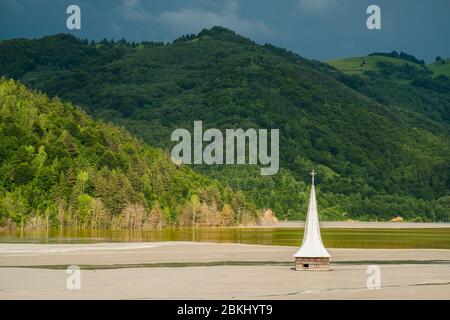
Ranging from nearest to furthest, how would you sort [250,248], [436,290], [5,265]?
1. [436,290]
2. [5,265]
3. [250,248]

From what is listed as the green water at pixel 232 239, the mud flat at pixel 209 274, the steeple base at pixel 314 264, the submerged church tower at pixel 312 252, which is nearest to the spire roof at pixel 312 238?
the submerged church tower at pixel 312 252

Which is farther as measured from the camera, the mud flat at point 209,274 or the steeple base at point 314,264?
the steeple base at point 314,264

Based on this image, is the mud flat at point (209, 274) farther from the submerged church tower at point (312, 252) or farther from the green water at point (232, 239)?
the green water at point (232, 239)

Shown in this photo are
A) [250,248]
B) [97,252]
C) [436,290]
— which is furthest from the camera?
[250,248]

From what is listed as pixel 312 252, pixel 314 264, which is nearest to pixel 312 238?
pixel 312 252

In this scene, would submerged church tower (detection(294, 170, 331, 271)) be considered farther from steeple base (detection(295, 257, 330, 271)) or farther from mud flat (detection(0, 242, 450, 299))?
mud flat (detection(0, 242, 450, 299))

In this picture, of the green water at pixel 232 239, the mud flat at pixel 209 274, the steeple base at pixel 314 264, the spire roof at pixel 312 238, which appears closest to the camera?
the mud flat at pixel 209 274

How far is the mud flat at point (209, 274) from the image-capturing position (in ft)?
194

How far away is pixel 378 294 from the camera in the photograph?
5931 cm

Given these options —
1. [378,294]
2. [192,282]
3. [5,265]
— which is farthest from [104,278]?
[378,294]

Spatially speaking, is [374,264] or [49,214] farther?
[49,214]

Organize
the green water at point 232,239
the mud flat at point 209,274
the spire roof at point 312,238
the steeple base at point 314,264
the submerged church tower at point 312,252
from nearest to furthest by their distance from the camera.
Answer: the mud flat at point 209,274, the spire roof at point 312,238, the submerged church tower at point 312,252, the steeple base at point 314,264, the green water at point 232,239
